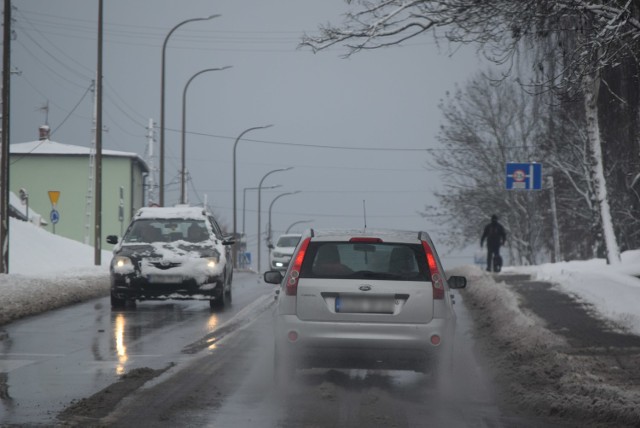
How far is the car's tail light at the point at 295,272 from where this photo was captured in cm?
1014

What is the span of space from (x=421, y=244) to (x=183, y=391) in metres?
2.45

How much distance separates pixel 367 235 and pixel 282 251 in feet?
92.8

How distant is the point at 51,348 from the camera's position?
1378cm

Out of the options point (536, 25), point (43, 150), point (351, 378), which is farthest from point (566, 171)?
point (43, 150)

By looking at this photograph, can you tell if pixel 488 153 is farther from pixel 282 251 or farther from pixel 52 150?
pixel 52 150

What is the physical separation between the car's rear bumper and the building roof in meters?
87.6

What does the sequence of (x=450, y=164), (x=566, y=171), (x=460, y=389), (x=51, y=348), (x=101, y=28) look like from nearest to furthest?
1. (x=460, y=389)
2. (x=51, y=348)
3. (x=101, y=28)
4. (x=566, y=171)
5. (x=450, y=164)

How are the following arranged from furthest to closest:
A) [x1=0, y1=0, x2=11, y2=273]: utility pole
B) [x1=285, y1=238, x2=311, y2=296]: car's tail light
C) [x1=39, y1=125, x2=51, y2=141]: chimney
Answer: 1. [x1=39, y1=125, x2=51, y2=141]: chimney
2. [x1=0, y1=0, x2=11, y2=273]: utility pole
3. [x1=285, y1=238, x2=311, y2=296]: car's tail light

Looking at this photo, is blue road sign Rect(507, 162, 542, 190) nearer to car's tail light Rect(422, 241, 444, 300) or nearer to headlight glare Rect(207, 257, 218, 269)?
headlight glare Rect(207, 257, 218, 269)

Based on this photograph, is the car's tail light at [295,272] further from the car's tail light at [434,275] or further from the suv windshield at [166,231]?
the suv windshield at [166,231]

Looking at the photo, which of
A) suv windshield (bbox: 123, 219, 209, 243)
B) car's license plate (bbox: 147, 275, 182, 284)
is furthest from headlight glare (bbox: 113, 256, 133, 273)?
suv windshield (bbox: 123, 219, 209, 243)

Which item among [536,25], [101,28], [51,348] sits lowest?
[51,348]

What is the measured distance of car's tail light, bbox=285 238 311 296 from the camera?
33.3 ft

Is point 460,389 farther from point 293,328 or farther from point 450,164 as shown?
point 450,164
